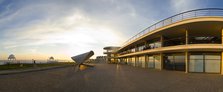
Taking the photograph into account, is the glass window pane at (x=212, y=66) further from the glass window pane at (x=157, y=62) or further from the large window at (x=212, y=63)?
the glass window pane at (x=157, y=62)

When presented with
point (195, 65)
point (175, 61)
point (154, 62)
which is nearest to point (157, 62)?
point (154, 62)

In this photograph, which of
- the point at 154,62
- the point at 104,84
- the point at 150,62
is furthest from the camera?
the point at 150,62

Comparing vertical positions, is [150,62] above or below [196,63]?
below

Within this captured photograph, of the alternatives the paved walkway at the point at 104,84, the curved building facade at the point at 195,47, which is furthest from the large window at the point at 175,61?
the paved walkway at the point at 104,84

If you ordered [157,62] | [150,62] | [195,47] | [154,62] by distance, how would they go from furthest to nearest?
1. [150,62]
2. [154,62]
3. [157,62]
4. [195,47]

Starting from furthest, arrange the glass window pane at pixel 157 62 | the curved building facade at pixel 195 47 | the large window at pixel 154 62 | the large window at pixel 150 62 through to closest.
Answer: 1. the large window at pixel 150 62
2. the large window at pixel 154 62
3. the glass window pane at pixel 157 62
4. the curved building facade at pixel 195 47

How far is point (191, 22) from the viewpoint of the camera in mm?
18828

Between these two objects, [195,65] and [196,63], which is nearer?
[196,63]

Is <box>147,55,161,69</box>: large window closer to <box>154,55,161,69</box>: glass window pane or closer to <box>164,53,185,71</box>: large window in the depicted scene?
<box>154,55,161,69</box>: glass window pane

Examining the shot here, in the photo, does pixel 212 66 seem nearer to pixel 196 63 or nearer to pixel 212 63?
pixel 212 63

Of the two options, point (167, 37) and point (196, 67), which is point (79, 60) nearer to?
point (167, 37)

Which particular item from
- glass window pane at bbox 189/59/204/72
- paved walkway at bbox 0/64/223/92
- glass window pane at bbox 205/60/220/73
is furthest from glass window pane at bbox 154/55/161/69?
paved walkway at bbox 0/64/223/92

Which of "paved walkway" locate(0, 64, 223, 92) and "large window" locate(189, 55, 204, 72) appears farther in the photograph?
"large window" locate(189, 55, 204, 72)

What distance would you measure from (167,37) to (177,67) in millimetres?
5911
